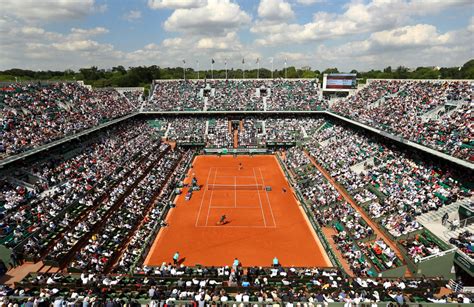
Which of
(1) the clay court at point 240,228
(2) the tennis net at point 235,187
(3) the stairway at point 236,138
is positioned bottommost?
(1) the clay court at point 240,228

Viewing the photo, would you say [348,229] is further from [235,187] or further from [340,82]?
[340,82]

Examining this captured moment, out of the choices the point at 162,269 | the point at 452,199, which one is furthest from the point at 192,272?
the point at 452,199

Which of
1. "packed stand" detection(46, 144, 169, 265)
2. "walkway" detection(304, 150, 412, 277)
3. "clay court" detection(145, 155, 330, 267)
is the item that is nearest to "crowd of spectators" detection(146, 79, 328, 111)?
"clay court" detection(145, 155, 330, 267)

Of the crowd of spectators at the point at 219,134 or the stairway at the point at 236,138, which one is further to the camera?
the stairway at the point at 236,138

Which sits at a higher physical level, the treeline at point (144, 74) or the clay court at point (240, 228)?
the treeline at point (144, 74)

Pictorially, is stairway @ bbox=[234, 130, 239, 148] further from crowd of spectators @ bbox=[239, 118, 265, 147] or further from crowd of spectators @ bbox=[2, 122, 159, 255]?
crowd of spectators @ bbox=[2, 122, 159, 255]

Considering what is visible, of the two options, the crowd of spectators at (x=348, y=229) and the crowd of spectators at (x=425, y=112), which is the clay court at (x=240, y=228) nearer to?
the crowd of spectators at (x=348, y=229)

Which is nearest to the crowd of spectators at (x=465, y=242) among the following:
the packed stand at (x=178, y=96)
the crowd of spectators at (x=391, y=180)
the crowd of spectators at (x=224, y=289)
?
the crowd of spectators at (x=391, y=180)
